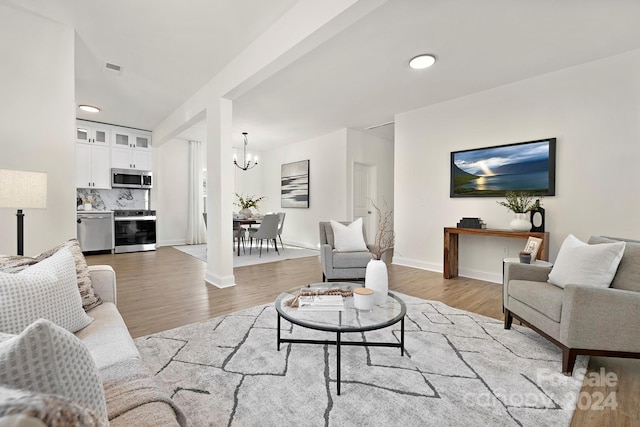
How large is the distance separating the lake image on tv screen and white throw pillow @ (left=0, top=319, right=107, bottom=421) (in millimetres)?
4451

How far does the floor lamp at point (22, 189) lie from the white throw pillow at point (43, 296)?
0.78 meters

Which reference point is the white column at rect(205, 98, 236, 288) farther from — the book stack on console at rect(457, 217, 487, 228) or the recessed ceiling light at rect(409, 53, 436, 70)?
the book stack on console at rect(457, 217, 487, 228)

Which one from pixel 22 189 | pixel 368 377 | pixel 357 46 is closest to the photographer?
pixel 368 377

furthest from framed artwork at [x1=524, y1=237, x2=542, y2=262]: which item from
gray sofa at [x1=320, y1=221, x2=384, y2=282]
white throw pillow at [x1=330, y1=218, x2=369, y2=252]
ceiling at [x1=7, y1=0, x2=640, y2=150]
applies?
ceiling at [x1=7, y1=0, x2=640, y2=150]

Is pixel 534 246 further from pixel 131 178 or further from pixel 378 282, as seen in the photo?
pixel 131 178

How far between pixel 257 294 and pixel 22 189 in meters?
2.20

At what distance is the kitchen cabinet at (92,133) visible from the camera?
231 inches

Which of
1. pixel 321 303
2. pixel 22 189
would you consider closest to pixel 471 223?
pixel 321 303

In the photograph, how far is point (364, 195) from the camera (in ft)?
22.6

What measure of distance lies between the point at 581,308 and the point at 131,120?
7160 mm

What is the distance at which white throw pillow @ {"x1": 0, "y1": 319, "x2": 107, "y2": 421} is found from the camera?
493 millimetres

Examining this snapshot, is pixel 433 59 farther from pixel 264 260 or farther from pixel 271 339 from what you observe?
pixel 264 260

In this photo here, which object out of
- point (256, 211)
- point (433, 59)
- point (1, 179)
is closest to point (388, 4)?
point (433, 59)

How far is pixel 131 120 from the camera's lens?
5.89 meters
